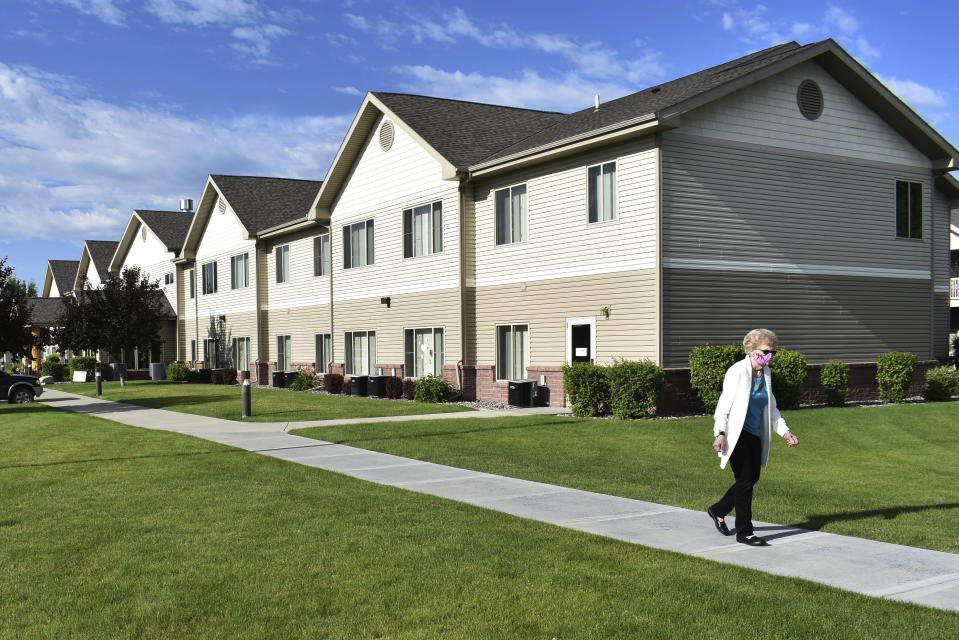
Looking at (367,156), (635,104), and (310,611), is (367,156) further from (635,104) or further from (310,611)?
(310,611)

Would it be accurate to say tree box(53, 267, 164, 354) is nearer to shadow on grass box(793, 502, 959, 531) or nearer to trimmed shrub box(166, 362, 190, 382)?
trimmed shrub box(166, 362, 190, 382)

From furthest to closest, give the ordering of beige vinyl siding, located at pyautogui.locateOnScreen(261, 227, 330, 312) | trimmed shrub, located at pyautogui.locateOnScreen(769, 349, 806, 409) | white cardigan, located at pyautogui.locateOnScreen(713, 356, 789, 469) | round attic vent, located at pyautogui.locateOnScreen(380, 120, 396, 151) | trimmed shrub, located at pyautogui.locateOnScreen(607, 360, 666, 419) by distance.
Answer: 1. beige vinyl siding, located at pyautogui.locateOnScreen(261, 227, 330, 312)
2. round attic vent, located at pyautogui.locateOnScreen(380, 120, 396, 151)
3. trimmed shrub, located at pyautogui.locateOnScreen(769, 349, 806, 409)
4. trimmed shrub, located at pyautogui.locateOnScreen(607, 360, 666, 419)
5. white cardigan, located at pyautogui.locateOnScreen(713, 356, 789, 469)

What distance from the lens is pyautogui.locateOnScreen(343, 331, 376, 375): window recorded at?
3059 centimetres

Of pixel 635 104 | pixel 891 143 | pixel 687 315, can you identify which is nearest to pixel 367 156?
pixel 635 104

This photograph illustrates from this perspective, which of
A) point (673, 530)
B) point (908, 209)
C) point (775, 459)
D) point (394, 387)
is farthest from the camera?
point (394, 387)

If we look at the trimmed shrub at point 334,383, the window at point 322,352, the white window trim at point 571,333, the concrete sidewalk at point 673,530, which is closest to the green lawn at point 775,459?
the concrete sidewalk at point 673,530

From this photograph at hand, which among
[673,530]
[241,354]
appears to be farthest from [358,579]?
[241,354]

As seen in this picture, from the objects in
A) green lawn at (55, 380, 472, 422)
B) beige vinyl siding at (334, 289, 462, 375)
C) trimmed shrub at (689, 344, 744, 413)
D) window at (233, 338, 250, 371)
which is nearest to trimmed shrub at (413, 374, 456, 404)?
green lawn at (55, 380, 472, 422)

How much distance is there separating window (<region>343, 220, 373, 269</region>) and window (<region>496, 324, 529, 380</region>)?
7553mm

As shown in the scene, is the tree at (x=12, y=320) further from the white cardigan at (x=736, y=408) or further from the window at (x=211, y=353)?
the white cardigan at (x=736, y=408)

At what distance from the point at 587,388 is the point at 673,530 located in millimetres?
11046

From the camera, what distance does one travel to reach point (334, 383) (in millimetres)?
30719

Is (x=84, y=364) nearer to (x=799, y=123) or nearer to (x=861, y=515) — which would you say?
(x=799, y=123)

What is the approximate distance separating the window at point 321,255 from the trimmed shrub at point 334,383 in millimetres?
4408
